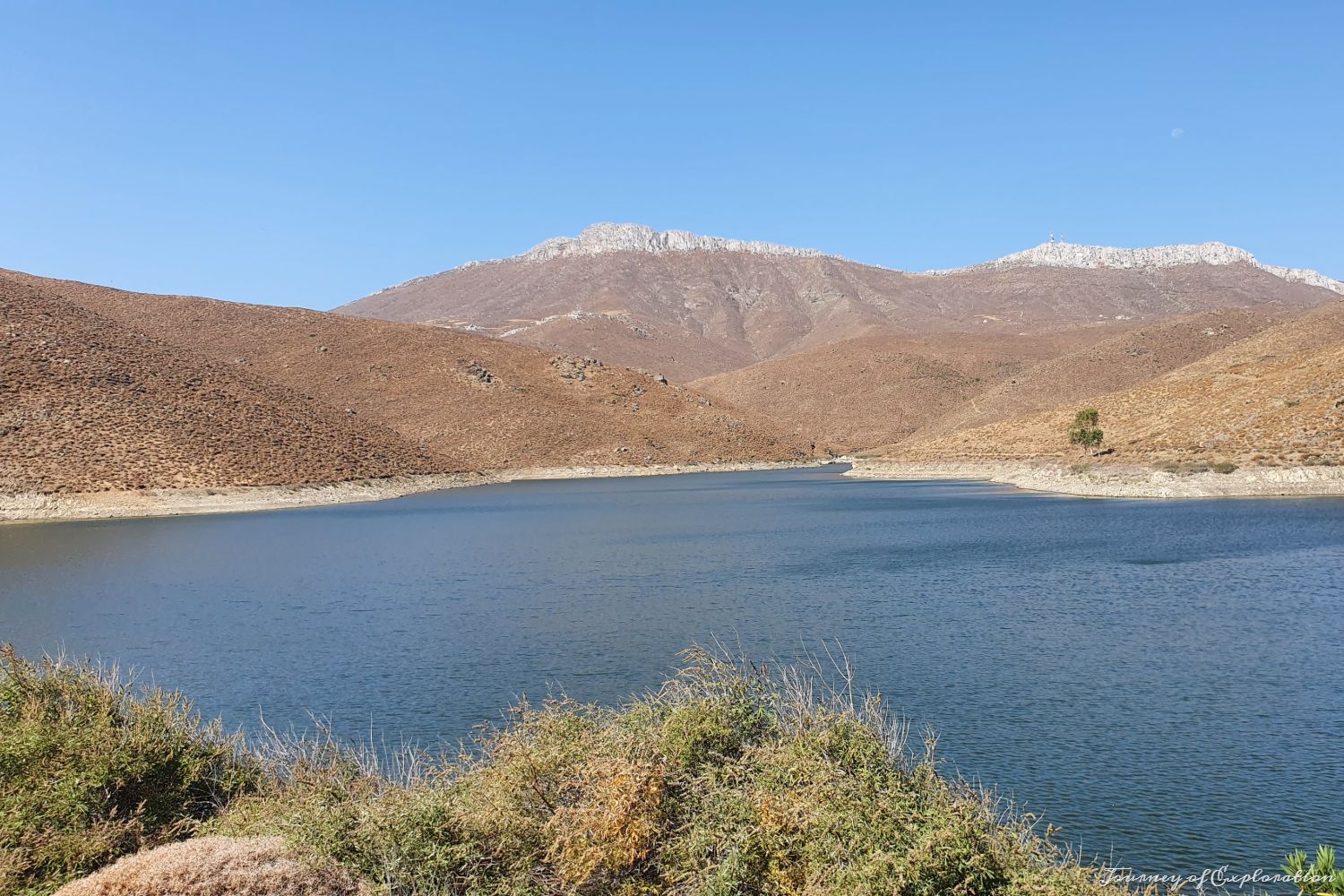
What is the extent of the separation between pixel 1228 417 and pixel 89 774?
61.9 meters

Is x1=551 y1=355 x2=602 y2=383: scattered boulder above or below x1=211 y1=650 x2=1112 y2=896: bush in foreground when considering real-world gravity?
above

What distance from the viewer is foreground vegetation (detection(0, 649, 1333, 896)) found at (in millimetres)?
6766

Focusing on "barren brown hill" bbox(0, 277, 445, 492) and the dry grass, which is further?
"barren brown hill" bbox(0, 277, 445, 492)

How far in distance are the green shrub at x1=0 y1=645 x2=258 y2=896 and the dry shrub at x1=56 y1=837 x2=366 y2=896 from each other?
1.35m

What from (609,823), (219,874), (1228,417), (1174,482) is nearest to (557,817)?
(609,823)

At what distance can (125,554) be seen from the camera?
130 feet

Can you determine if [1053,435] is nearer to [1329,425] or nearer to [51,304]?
[1329,425]

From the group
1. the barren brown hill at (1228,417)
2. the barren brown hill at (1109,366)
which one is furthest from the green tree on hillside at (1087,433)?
the barren brown hill at (1109,366)

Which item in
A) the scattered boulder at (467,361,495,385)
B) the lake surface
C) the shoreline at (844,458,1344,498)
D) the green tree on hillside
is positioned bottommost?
the lake surface

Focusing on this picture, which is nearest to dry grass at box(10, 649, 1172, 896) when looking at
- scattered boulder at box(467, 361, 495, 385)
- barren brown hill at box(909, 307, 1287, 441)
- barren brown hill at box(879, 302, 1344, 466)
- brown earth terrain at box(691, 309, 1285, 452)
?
barren brown hill at box(879, 302, 1344, 466)

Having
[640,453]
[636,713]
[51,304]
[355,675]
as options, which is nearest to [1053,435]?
[640,453]

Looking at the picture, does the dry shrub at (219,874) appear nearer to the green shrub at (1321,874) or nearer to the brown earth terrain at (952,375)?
the green shrub at (1321,874)

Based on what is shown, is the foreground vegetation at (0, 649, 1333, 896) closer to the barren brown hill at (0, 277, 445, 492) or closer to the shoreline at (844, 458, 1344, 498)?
the shoreline at (844, 458, 1344, 498)

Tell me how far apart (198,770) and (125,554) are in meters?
34.7
